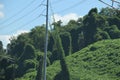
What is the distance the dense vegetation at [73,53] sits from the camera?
181 feet

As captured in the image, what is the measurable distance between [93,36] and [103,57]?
15.4 meters

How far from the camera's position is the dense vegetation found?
5516 cm

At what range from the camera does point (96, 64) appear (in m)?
58.7

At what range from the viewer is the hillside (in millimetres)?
53500

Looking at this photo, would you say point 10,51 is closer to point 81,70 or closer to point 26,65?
point 26,65

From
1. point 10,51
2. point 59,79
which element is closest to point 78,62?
point 59,79

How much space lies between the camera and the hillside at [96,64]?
2106 inches

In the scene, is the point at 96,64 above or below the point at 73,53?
below

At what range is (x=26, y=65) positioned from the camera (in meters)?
72.1

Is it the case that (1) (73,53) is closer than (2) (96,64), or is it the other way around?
(2) (96,64)

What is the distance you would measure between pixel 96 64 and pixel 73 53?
20.3m

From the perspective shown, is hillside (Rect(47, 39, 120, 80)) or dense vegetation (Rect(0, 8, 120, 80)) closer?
hillside (Rect(47, 39, 120, 80))

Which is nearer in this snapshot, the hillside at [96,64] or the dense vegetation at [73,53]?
the hillside at [96,64]

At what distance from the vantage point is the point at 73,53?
7869cm
